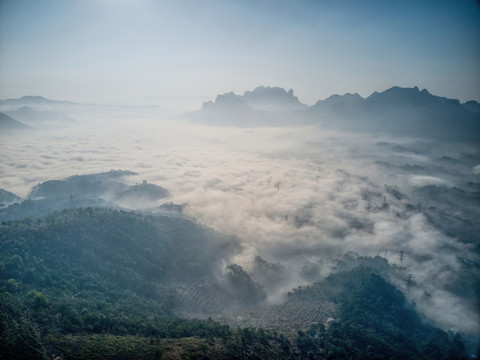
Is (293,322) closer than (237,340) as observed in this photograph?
No

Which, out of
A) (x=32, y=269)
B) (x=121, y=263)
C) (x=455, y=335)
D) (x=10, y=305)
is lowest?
(x=455, y=335)

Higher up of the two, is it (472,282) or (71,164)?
(71,164)

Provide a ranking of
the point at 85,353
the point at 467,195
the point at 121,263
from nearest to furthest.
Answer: the point at 85,353
the point at 121,263
the point at 467,195

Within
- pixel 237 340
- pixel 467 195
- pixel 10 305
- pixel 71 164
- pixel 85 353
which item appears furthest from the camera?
pixel 71 164

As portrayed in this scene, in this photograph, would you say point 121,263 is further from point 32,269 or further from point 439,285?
point 439,285

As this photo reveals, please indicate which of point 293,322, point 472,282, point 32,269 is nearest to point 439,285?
point 472,282

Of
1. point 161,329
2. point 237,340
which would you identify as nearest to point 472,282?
point 237,340
